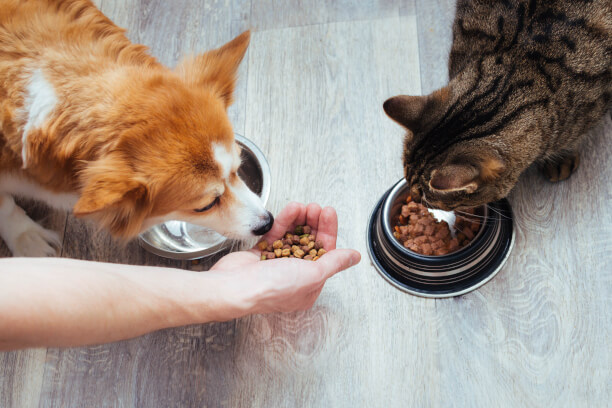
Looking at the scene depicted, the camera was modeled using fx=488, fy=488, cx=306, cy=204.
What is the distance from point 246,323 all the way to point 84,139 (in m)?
0.88

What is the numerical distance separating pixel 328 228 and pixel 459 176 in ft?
1.98

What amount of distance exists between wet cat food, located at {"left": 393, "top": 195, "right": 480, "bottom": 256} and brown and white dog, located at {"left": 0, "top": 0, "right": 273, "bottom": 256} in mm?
614

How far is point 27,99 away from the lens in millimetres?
1323

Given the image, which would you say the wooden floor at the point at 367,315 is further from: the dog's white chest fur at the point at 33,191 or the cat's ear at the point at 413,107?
the cat's ear at the point at 413,107

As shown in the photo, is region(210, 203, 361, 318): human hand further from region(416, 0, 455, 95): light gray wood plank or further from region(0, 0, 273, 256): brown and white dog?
region(416, 0, 455, 95): light gray wood plank

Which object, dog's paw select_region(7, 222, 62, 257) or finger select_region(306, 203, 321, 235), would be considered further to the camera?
dog's paw select_region(7, 222, 62, 257)

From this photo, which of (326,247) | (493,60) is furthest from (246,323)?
(493,60)

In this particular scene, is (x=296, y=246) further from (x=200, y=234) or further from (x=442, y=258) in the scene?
(x=442, y=258)

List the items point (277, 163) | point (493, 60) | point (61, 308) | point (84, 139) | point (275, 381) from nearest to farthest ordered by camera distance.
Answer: point (61, 308), point (84, 139), point (493, 60), point (275, 381), point (277, 163)

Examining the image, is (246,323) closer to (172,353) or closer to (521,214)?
(172,353)

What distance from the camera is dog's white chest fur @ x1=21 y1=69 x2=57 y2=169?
130 centimetres

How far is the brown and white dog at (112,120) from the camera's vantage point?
1257mm

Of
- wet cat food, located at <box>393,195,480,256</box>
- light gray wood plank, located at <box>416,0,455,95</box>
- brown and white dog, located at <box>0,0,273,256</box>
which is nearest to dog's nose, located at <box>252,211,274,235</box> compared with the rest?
brown and white dog, located at <box>0,0,273,256</box>

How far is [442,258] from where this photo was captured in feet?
5.27
